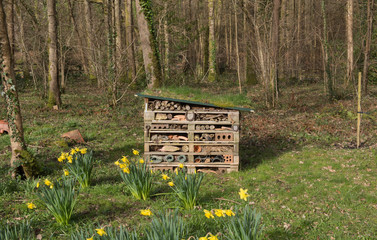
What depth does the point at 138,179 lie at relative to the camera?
193 inches

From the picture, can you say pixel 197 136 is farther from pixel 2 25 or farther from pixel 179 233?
pixel 2 25

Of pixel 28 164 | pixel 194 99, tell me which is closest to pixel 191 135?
pixel 194 99

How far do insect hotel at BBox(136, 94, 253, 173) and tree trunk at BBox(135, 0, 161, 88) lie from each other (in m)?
5.65

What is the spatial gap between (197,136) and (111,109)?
6.73 m

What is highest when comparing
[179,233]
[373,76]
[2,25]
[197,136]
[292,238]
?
[2,25]

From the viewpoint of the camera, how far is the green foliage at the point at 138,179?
4.91 metres

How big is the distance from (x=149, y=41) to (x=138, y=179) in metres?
8.00

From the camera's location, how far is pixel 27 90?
1808 cm

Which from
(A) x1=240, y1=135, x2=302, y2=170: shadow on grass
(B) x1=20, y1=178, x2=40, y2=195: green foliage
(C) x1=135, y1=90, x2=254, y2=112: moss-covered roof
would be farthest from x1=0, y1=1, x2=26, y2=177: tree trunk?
(A) x1=240, y1=135, x2=302, y2=170: shadow on grass

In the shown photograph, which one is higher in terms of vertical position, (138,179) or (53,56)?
(53,56)

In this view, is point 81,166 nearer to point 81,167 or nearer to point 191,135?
point 81,167

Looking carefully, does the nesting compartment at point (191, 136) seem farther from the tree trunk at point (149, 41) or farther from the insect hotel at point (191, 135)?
the tree trunk at point (149, 41)

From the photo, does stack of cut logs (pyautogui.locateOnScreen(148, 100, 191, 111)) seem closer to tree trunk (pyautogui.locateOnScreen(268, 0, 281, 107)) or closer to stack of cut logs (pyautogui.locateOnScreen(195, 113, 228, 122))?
stack of cut logs (pyautogui.locateOnScreen(195, 113, 228, 122))

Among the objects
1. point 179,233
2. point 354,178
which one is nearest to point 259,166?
point 354,178
